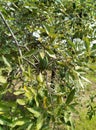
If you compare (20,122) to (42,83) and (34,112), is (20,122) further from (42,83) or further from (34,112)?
(42,83)

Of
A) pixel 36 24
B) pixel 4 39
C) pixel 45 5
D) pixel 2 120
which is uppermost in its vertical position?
pixel 45 5

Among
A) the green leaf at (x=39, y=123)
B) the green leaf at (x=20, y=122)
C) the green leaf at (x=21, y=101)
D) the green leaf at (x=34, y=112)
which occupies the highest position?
the green leaf at (x=21, y=101)

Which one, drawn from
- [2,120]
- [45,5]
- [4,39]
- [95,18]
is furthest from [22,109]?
[95,18]

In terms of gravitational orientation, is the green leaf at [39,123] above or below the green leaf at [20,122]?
below

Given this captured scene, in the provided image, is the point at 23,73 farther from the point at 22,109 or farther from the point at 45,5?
the point at 45,5

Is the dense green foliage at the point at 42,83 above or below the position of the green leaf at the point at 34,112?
above

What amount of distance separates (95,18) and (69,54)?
84.5 inches

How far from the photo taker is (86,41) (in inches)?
54.5

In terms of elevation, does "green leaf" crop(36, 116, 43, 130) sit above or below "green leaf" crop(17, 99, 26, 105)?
below

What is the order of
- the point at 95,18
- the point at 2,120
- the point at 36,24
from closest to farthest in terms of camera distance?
1. the point at 2,120
2. the point at 36,24
3. the point at 95,18

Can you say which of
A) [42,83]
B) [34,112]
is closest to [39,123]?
[34,112]

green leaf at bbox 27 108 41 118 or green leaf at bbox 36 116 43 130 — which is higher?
green leaf at bbox 27 108 41 118

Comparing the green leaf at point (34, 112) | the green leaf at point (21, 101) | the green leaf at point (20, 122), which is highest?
the green leaf at point (21, 101)

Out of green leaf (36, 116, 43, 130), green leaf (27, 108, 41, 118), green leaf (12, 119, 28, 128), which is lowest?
green leaf (36, 116, 43, 130)
